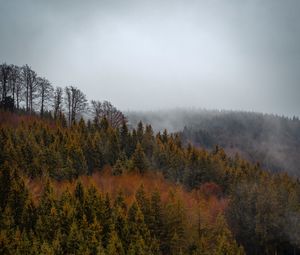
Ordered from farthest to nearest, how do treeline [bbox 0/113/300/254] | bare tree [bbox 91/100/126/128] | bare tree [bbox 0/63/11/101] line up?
bare tree [bbox 91/100/126/128] → bare tree [bbox 0/63/11/101] → treeline [bbox 0/113/300/254]

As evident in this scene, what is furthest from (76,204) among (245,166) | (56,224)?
(245,166)

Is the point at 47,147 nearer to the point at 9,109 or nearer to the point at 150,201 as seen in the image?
the point at 150,201

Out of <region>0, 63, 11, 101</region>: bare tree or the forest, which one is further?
<region>0, 63, 11, 101</region>: bare tree

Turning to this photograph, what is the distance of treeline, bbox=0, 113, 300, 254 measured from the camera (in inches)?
2338

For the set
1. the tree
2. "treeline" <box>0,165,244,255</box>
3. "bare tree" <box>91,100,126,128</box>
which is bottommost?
"treeline" <box>0,165,244,255</box>

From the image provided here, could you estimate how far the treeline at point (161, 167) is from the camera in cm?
5938

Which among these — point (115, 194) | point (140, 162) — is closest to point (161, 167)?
point (140, 162)

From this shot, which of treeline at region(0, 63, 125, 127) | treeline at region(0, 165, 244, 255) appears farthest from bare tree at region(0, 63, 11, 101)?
treeline at region(0, 165, 244, 255)

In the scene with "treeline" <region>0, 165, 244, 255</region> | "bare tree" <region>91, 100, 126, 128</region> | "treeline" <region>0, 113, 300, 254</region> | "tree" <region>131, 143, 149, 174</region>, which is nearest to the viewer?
"treeline" <region>0, 165, 244, 255</region>

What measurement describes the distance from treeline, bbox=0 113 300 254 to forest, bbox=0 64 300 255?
17cm

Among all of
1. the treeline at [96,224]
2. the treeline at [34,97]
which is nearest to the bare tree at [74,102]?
the treeline at [34,97]

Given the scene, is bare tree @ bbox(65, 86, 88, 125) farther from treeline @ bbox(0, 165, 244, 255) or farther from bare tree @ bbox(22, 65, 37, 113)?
treeline @ bbox(0, 165, 244, 255)

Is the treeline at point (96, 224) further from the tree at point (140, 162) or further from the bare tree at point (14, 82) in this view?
the bare tree at point (14, 82)

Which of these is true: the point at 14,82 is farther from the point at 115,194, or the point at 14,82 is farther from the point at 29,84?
the point at 115,194
